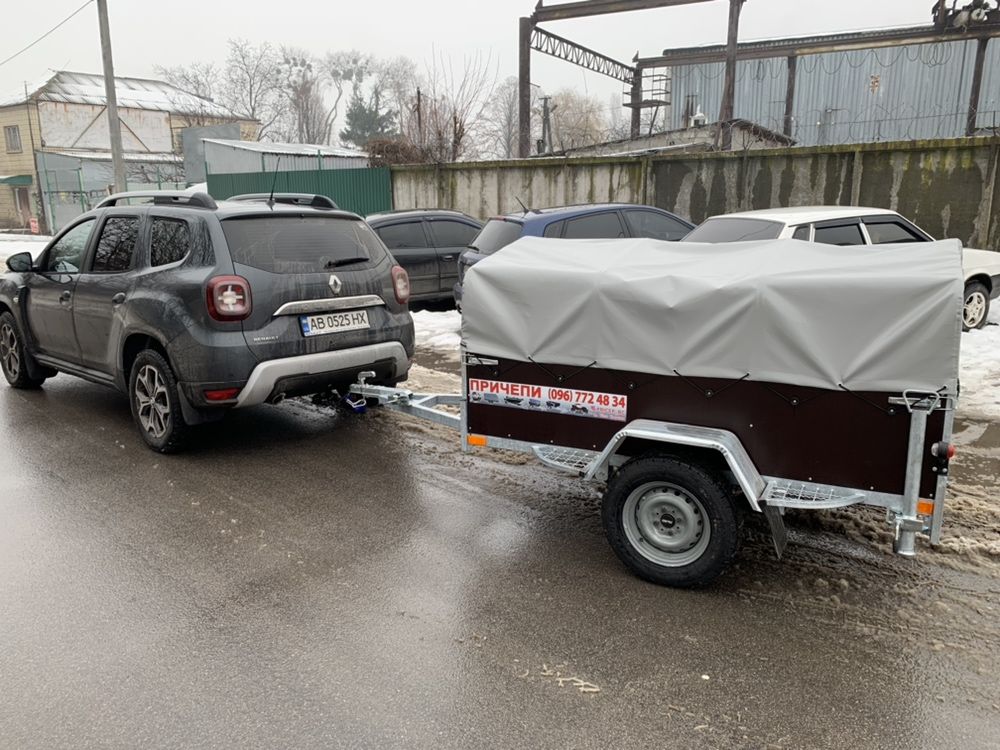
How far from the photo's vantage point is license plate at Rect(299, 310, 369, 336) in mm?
5660

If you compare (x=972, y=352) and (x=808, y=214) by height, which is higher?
(x=808, y=214)

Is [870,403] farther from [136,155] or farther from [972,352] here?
[136,155]

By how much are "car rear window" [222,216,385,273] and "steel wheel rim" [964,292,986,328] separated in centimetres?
729

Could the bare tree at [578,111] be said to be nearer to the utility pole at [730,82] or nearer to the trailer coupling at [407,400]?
the utility pole at [730,82]

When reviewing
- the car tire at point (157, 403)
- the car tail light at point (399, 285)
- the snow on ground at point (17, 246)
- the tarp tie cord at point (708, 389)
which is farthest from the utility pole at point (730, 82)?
the snow on ground at point (17, 246)

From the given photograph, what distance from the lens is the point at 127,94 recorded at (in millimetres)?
51750

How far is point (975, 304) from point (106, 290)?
31.2ft

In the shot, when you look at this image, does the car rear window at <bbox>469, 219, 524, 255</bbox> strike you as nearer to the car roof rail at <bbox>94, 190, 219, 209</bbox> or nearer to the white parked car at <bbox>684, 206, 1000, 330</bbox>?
the white parked car at <bbox>684, 206, 1000, 330</bbox>

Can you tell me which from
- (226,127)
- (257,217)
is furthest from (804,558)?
(226,127)

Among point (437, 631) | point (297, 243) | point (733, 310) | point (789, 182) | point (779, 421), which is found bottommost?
point (437, 631)

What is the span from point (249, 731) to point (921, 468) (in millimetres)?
2960

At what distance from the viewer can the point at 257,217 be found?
5.76 metres

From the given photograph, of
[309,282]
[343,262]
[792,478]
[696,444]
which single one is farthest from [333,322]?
[792,478]

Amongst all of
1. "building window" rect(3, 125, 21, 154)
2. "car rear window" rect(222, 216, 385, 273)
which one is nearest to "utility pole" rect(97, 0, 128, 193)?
"car rear window" rect(222, 216, 385, 273)
